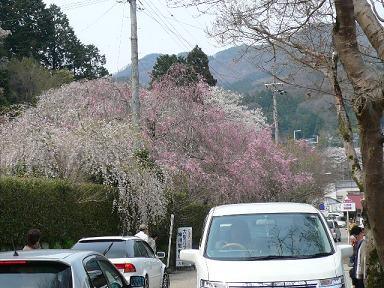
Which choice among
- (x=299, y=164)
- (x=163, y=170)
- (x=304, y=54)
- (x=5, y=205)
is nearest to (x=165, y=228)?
(x=163, y=170)

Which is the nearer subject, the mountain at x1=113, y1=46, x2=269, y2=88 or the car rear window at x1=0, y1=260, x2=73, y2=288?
the car rear window at x1=0, y1=260, x2=73, y2=288

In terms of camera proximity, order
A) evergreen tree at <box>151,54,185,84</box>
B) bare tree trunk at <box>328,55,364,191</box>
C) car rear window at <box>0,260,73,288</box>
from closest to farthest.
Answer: car rear window at <box>0,260,73,288</box> → bare tree trunk at <box>328,55,364,191</box> → evergreen tree at <box>151,54,185,84</box>

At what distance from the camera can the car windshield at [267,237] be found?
8.90 metres

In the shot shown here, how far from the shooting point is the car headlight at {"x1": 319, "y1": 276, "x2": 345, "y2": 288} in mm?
8109

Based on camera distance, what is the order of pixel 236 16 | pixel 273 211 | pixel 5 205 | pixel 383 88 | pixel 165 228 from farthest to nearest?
pixel 165 228 → pixel 5 205 → pixel 236 16 → pixel 273 211 → pixel 383 88

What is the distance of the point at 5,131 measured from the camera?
26109 millimetres

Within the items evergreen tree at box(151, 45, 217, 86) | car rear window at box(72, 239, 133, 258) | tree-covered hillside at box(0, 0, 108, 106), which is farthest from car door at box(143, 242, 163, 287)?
evergreen tree at box(151, 45, 217, 86)

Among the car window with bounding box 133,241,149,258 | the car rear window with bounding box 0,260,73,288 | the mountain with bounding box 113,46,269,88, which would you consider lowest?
the car window with bounding box 133,241,149,258

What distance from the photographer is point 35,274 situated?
6.54 meters

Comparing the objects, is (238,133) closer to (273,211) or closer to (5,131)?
(5,131)

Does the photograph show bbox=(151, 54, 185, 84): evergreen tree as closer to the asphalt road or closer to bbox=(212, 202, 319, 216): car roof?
the asphalt road

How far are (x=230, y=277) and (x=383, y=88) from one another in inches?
109

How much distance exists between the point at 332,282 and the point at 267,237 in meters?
1.27

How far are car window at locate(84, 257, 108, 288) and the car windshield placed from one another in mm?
1891
